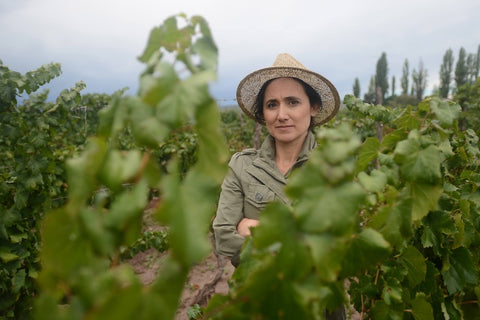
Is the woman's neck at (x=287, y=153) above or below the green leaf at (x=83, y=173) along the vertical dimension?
below

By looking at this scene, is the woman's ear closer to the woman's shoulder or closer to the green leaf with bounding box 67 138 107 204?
the woman's shoulder

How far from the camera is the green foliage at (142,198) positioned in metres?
0.41

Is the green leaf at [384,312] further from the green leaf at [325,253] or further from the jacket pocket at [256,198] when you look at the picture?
the jacket pocket at [256,198]

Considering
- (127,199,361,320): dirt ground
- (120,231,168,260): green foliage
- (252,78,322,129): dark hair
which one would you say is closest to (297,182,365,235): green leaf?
(252,78,322,129): dark hair

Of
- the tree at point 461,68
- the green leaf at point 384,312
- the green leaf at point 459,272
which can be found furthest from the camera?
the tree at point 461,68

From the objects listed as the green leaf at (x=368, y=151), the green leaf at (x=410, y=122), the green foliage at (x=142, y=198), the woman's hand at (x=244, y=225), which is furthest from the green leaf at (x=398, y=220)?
the woman's hand at (x=244, y=225)

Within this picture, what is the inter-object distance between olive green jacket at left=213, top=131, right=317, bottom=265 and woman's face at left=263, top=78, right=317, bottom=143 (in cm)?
14

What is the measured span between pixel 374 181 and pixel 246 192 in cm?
131

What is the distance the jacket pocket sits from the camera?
6.31 feet

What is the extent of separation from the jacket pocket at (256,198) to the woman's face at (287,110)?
0.35 meters

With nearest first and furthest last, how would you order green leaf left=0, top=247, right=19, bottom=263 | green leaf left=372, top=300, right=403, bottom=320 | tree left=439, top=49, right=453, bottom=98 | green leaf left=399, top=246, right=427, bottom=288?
green leaf left=372, top=300, right=403, bottom=320, green leaf left=399, top=246, right=427, bottom=288, green leaf left=0, top=247, right=19, bottom=263, tree left=439, top=49, right=453, bottom=98

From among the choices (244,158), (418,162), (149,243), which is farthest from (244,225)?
(149,243)

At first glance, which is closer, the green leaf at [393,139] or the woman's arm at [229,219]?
the green leaf at [393,139]

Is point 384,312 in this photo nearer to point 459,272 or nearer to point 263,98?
point 459,272
